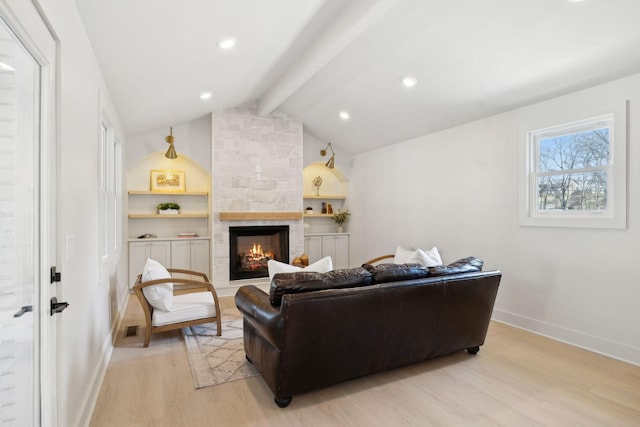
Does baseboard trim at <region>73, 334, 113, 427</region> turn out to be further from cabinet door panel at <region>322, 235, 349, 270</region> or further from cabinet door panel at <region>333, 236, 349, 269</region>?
cabinet door panel at <region>333, 236, 349, 269</region>

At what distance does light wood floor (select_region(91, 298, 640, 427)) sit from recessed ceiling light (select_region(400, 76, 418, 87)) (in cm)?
305

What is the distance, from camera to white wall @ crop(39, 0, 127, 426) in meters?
1.74

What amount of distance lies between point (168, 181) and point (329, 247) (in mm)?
3285

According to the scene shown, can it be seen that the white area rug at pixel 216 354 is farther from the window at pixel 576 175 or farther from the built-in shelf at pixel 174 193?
the window at pixel 576 175

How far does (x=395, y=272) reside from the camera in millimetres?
2768

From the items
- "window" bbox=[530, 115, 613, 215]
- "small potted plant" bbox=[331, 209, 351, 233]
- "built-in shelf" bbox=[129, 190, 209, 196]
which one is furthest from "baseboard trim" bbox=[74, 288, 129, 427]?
"window" bbox=[530, 115, 613, 215]

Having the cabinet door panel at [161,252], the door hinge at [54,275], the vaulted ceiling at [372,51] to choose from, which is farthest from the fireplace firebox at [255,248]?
the door hinge at [54,275]

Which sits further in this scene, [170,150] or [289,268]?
[170,150]

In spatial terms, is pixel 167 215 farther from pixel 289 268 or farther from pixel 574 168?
pixel 574 168

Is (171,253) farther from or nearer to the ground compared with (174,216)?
nearer to the ground

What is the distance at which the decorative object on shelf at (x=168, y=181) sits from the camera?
605cm

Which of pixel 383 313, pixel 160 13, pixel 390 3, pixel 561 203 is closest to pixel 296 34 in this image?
pixel 390 3

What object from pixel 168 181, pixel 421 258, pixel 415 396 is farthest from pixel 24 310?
pixel 168 181

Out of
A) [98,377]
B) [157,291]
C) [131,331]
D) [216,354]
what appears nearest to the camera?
[98,377]
